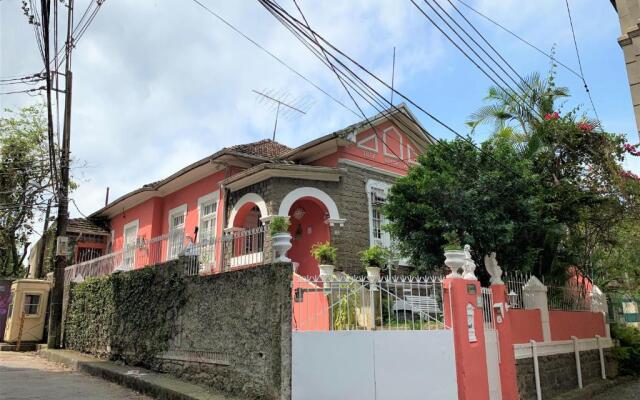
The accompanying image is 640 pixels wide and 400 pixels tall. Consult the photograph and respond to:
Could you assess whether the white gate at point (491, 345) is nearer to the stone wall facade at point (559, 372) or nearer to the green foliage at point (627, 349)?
the stone wall facade at point (559, 372)

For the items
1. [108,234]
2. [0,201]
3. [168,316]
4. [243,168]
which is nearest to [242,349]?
[168,316]

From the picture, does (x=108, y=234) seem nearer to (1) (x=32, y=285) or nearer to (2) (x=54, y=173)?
(1) (x=32, y=285)

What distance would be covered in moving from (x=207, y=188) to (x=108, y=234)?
885 centimetres

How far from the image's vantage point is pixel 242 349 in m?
7.43

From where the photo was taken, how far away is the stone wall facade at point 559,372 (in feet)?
28.6

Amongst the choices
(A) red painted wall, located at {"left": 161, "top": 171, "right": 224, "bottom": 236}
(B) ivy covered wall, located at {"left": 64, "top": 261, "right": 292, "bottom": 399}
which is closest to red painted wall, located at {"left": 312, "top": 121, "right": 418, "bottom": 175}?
(A) red painted wall, located at {"left": 161, "top": 171, "right": 224, "bottom": 236}

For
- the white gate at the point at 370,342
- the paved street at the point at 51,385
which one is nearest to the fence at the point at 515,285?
the white gate at the point at 370,342

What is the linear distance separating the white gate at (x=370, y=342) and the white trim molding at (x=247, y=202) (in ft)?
18.7

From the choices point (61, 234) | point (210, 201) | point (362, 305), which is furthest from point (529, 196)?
point (61, 234)

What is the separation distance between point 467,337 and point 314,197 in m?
6.59

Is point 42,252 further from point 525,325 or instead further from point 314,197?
point 525,325

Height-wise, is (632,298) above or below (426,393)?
above

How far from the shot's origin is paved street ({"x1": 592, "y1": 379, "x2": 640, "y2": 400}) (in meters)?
10.0

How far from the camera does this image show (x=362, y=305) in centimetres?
697
